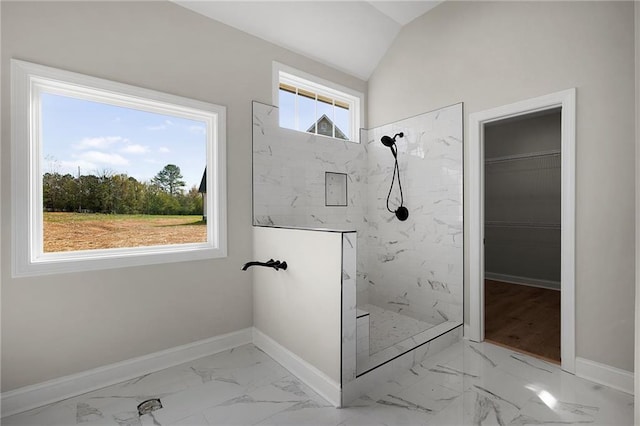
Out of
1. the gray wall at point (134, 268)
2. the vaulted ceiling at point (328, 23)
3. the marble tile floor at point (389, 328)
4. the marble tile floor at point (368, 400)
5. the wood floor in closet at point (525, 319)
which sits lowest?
the marble tile floor at point (368, 400)

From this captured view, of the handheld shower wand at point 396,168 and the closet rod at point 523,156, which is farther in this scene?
the closet rod at point 523,156

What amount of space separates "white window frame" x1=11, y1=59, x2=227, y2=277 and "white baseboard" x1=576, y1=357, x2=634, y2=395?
2.88 m

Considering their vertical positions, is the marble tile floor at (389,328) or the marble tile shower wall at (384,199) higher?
the marble tile shower wall at (384,199)

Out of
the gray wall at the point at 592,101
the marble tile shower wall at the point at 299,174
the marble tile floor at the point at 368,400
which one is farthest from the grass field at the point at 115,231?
the gray wall at the point at 592,101

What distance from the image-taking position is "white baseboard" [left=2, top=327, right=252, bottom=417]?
1.92 metres

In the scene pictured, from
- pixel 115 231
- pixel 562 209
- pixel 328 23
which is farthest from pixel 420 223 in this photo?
pixel 115 231

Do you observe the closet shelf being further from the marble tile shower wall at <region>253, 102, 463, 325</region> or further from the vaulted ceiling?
the vaulted ceiling

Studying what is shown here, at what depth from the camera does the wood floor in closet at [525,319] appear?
269 cm

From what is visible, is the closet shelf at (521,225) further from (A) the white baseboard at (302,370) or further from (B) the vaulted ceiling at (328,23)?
(A) the white baseboard at (302,370)

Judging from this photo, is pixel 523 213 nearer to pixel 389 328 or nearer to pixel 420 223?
pixel 420 223

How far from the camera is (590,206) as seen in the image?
219cm

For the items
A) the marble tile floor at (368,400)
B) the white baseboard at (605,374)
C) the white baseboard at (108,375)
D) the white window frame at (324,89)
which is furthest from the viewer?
the white window frame at (324,89)

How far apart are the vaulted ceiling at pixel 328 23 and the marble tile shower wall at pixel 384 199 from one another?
73 cm

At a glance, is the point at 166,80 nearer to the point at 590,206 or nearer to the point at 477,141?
the point at 477,141
